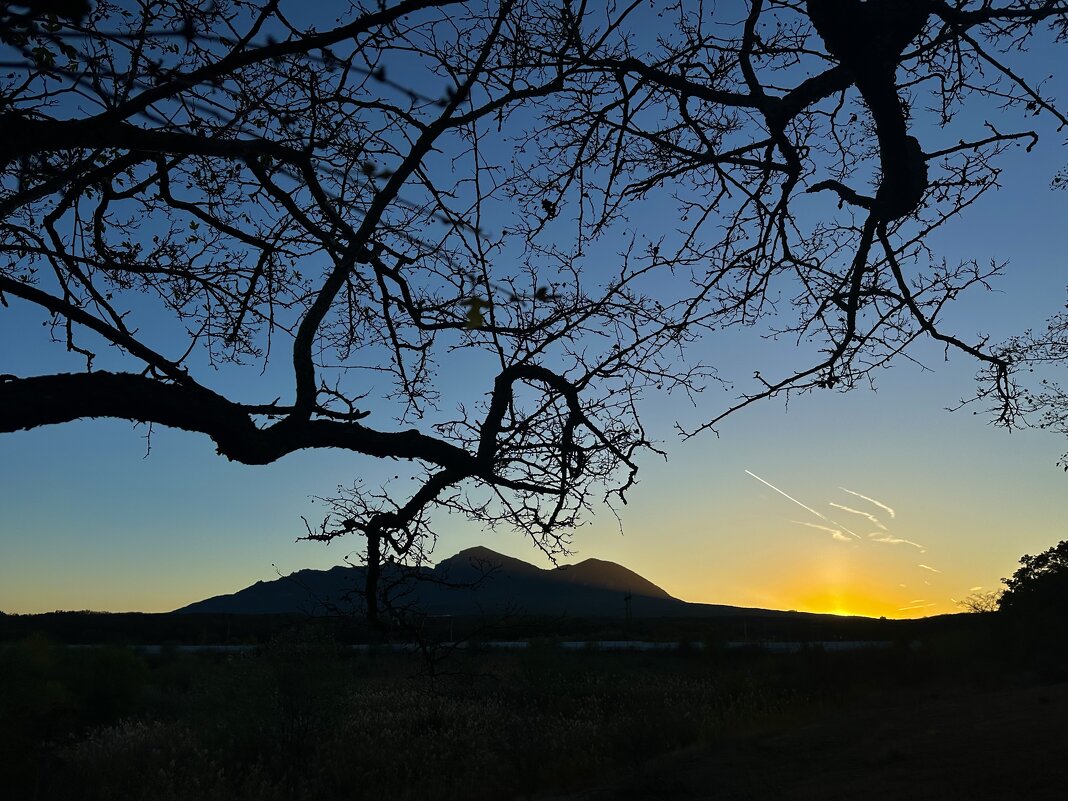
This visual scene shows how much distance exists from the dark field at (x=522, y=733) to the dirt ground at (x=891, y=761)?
0.06 meters

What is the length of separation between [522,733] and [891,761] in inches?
276

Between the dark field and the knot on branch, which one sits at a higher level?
the knot on branch

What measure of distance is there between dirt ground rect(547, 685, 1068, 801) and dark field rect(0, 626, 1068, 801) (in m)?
0.06

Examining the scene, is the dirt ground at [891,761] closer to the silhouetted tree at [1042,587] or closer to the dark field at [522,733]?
the dark field at [522,733]

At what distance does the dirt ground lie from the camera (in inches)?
381

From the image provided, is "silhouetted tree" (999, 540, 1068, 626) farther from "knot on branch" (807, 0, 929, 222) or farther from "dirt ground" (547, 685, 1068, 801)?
"knot on branch" (807, 0, 929, 222)

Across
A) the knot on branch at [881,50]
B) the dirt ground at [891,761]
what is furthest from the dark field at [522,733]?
the knot on branch at [881,50]

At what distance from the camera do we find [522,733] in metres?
16.0

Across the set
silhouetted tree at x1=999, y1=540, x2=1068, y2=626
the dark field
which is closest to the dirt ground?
the dark field

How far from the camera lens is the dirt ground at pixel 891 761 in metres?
9.67

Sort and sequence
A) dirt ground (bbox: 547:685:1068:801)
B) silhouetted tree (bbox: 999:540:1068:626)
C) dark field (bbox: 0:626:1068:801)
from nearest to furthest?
dirt ground (bbox: 547:685:1068:801), dark field (bbox: 0:626:1068:801), silhouetted tree (bbox: 999:540:1068:626)

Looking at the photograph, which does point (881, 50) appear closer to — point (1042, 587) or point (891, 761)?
point (891, 761)

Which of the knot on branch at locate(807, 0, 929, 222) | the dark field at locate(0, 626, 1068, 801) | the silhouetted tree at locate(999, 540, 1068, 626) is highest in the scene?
the knot on branch at locate(807, 0, 929, 222)

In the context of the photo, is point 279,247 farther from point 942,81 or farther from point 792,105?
point 942,81
